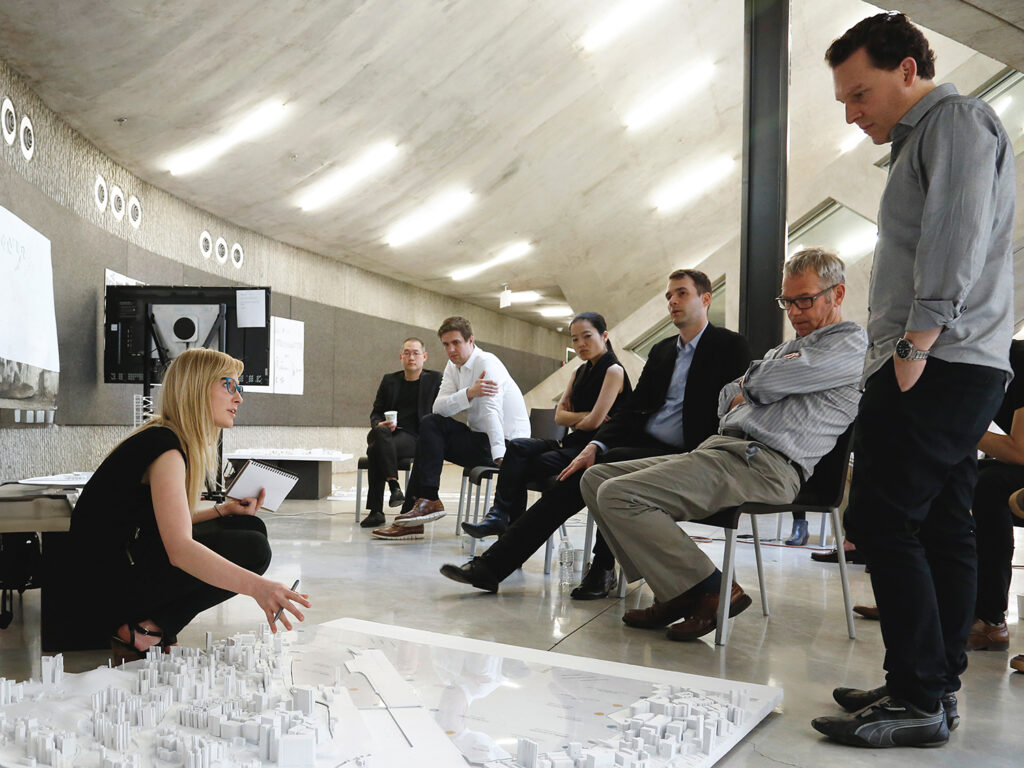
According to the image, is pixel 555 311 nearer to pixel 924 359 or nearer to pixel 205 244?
pixel 205 244

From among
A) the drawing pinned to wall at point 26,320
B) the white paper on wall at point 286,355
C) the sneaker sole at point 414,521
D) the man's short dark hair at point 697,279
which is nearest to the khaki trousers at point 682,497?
the man's short dark hair at point 697,279

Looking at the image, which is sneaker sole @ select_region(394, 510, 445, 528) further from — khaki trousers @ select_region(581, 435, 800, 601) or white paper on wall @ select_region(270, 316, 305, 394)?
white paper on wall @ select_region(270, 316, 305, 394)

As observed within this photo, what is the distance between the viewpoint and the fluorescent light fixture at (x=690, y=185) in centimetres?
1091

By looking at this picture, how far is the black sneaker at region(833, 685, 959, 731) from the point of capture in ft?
6.06

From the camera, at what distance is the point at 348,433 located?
11633 mm

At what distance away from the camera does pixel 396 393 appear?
606 centimetres

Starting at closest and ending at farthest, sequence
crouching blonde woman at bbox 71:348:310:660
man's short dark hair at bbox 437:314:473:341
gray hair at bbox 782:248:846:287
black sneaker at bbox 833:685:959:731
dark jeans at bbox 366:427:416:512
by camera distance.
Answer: black sneaker at bbox 833:685:959:731, crouching blonde woman at bbox 71:348:310:660, gray hair at bbox 782:248:846:287, man's short dark hair at bbox 437:314:473:341, dark jeans at bbox 366:427:416:512

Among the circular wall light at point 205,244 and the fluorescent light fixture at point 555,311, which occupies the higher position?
the fluorescent light fixture at point 555,311

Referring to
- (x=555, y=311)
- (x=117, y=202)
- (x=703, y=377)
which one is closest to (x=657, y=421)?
(x=703, y=377)

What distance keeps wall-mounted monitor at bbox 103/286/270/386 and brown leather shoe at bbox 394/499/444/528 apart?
4.24 feet

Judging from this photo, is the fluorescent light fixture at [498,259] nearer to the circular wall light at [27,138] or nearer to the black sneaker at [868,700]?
the circular wall light at [27,138]

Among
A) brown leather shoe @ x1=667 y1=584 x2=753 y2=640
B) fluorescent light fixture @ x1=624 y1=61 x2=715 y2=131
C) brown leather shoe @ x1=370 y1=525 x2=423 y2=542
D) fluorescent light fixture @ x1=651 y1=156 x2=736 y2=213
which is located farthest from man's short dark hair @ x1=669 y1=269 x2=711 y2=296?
fluorescent light fixture @ x1=651 y1=156 x2=736 y2=213

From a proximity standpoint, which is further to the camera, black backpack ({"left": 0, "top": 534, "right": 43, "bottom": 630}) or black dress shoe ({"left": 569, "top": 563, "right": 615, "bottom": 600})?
black dress shoe ({"left": 569, "top": 563, "right": 615, "bottom": 600})

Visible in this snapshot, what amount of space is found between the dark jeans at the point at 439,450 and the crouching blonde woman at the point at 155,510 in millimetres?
2544
